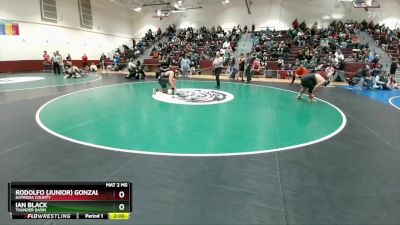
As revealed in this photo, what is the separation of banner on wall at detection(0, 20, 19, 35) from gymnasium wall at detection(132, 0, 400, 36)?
1703cm

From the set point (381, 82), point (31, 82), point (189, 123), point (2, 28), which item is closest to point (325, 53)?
point (381, 82)

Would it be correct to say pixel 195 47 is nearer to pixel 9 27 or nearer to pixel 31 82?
pixel 31 82

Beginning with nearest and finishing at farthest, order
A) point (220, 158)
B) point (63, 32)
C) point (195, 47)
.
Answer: point (220, 158)
point (63, 32)
point (195, 47)

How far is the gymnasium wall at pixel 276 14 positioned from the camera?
85.9 feet

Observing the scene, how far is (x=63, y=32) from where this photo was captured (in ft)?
76.4

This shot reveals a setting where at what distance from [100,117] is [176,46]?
19.3 m

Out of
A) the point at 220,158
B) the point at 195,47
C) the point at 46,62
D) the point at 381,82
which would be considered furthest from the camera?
the point at 195,47

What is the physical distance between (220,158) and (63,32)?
24122mm

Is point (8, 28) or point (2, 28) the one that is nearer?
point (2, 28)

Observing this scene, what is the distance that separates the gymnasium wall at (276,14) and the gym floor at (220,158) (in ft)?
77.9

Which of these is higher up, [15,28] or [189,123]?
[15,28]

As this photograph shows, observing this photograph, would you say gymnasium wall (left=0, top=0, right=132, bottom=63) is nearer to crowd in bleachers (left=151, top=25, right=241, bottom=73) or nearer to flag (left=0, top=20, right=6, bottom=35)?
flag (left=0, top=20, right=6, bottom=35)

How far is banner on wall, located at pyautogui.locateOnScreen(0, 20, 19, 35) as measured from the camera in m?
18.2
